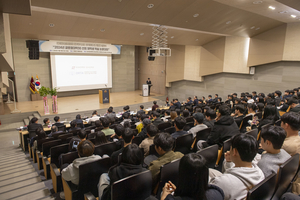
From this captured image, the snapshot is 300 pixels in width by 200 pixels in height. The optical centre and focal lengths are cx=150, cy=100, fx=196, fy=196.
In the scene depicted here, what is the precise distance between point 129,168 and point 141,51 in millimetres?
15876

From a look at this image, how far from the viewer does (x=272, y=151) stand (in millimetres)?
2043

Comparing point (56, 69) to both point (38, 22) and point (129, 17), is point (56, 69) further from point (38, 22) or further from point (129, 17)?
point (129, 17)

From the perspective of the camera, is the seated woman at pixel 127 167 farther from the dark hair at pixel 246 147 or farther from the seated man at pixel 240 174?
the dark hair at pixel 246 147

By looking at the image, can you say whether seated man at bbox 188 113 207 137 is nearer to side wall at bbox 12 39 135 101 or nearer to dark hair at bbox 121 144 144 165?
dark hair at bbox 121 144 144 165

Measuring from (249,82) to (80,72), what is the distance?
10966mm

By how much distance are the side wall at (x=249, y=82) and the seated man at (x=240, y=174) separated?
10.00 m

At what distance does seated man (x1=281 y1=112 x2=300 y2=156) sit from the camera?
2375mm

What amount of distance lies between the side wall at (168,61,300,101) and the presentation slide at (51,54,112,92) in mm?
5622

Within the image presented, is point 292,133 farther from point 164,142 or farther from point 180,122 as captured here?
point 164,142

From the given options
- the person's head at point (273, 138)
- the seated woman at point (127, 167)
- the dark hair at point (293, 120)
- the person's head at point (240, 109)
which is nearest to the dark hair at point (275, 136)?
the person's head at point (273, 138)

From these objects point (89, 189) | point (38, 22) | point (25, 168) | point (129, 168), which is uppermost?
point (38, 22)

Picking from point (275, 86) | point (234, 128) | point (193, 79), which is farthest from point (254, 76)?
point (234, 128)

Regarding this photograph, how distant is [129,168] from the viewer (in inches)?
74.0

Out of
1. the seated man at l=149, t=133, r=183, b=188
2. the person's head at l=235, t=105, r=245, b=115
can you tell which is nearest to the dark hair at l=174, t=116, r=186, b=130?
the seated man at l=149, t=133, r=183, b=188
